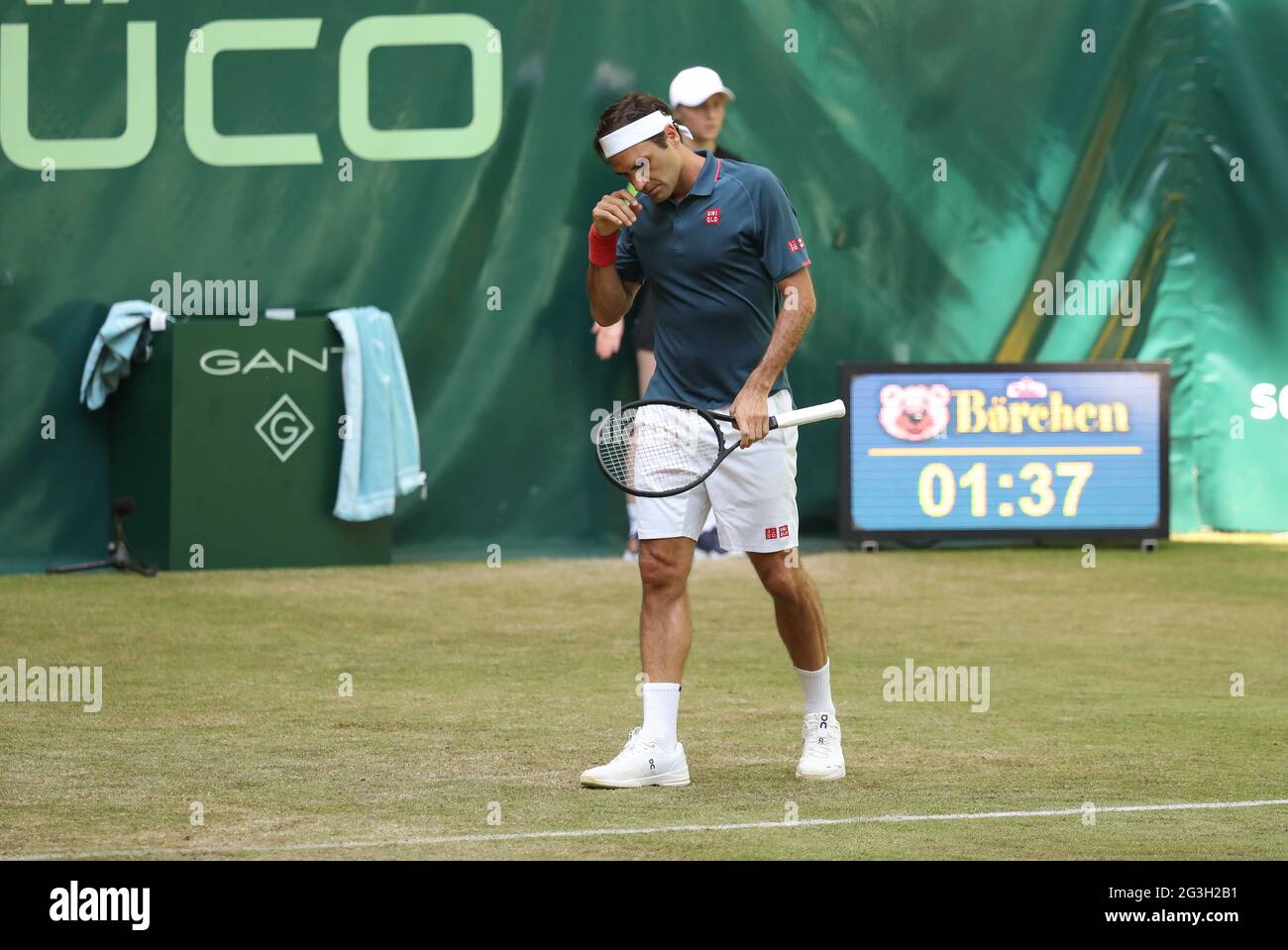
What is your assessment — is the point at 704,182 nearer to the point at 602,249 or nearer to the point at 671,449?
the point at 602,249

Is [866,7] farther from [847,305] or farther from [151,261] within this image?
[151,261]

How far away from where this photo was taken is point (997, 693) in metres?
6.77

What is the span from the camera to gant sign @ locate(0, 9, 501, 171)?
10383 millimetres

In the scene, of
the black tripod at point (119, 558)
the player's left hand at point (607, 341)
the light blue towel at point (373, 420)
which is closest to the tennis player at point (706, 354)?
the light blue towel at point (373, 420)

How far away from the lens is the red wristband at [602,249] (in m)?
5.30

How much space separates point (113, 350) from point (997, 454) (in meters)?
4.35

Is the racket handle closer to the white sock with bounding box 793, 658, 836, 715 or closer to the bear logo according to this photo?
the white sock with bounding box 793, 658, 836, 715

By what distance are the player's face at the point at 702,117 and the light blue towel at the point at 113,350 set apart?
8.87 feet

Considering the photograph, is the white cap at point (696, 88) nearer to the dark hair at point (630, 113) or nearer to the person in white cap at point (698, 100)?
the person in white cap at point (698, 100)

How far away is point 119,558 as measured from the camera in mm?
9711

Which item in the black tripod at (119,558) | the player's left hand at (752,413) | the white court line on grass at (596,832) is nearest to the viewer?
the white court line on grass at (596,832)

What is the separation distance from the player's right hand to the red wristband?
85mm

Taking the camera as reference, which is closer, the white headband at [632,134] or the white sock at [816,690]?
the white headband at [632,134]

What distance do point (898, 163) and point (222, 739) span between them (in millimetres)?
6104
